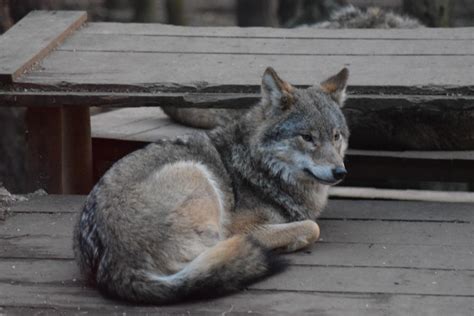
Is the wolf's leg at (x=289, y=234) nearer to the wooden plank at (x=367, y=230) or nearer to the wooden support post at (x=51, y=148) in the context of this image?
the wooden plank at (x=367, y=230)

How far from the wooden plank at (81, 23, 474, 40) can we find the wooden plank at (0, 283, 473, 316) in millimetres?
2625

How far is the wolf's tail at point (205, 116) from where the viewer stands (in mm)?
7125

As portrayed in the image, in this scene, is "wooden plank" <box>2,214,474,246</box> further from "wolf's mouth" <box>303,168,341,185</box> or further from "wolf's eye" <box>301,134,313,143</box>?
"wolf's eye" <box>301,134,313,143</box>

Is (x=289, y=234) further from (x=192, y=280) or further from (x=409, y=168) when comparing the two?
(x=409, y=168)

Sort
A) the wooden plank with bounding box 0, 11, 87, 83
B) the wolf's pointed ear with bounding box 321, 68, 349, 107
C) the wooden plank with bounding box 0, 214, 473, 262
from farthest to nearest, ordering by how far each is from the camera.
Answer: the wooden plank with bounding box 0, 11, 87, 83 → the wolf's pointed ear with bounding box 321, 68, 349, 107 → the wooden plank with bounding box 0, 214, 473, 262

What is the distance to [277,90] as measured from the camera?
5.00 m

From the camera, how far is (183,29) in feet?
22.0

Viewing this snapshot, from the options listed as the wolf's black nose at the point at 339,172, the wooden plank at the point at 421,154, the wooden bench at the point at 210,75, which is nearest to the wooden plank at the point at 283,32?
the wooden bench at the point at 210,75

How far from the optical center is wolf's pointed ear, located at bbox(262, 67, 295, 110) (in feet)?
16.4

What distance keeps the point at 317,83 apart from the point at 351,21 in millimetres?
2732

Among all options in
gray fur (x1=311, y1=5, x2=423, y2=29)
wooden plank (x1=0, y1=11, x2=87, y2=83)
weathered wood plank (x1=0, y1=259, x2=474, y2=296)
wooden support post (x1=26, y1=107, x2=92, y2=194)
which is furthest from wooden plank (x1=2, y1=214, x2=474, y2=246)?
gray fur (x1=311, y1=5, x2=423, y2=29)

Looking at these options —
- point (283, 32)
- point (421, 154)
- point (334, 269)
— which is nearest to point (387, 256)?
point (334, 269)

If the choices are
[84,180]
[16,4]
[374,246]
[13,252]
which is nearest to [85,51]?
[84,180]

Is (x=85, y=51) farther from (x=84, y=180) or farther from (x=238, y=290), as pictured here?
(x=238, y=290)
